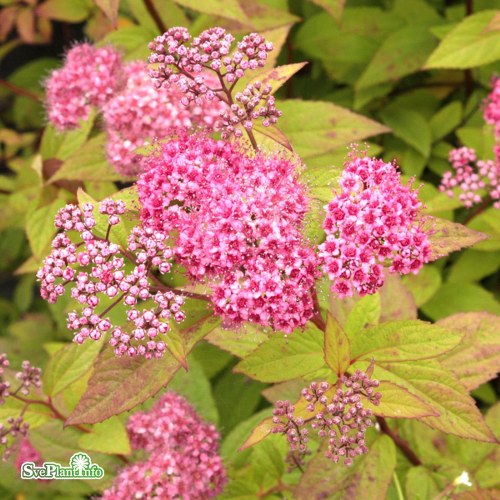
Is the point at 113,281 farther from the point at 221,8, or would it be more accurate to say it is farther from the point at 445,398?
the point at 221,8

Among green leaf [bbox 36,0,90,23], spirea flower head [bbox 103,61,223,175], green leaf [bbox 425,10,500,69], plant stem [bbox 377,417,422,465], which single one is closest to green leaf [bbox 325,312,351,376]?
plant stem [bbox 377,417,422,465]

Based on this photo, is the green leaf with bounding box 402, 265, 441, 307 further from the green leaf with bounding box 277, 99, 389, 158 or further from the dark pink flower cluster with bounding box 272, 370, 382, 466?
the dark pink flower cluster with bounding box 272, 370, 382, 466

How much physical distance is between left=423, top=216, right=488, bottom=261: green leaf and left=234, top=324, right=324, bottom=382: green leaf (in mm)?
406

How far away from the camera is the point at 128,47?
3.14 metres

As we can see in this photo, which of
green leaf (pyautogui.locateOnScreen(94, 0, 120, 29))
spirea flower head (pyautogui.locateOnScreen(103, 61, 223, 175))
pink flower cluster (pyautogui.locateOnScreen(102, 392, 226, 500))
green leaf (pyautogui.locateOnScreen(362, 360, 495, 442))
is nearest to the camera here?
green leaf (pyautogui.locateOnScreen(362, 360, 495, 442))

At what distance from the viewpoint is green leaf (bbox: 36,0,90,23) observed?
3746 mm

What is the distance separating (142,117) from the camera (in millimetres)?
2496

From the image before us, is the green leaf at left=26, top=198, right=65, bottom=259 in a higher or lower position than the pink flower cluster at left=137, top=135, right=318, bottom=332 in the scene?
lower

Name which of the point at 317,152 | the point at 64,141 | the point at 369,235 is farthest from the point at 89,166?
the point at 369,235

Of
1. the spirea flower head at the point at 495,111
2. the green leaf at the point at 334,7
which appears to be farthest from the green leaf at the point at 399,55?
the spirea flower head at the point at 495,111

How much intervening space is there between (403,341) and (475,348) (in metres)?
0.63

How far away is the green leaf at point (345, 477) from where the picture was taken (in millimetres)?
1998

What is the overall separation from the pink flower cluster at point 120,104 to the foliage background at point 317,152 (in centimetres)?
16

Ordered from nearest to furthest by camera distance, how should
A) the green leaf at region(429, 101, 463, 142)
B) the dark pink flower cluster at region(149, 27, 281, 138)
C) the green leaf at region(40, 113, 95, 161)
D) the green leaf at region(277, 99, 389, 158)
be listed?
the dark pink flower cluster at region(149, 27, 281, 138), the green leaf at region(277, 99, 389, 158), the green leaf at region(40, 113, 95, 161), the green leaf at region(429, 101, 463, 142)
